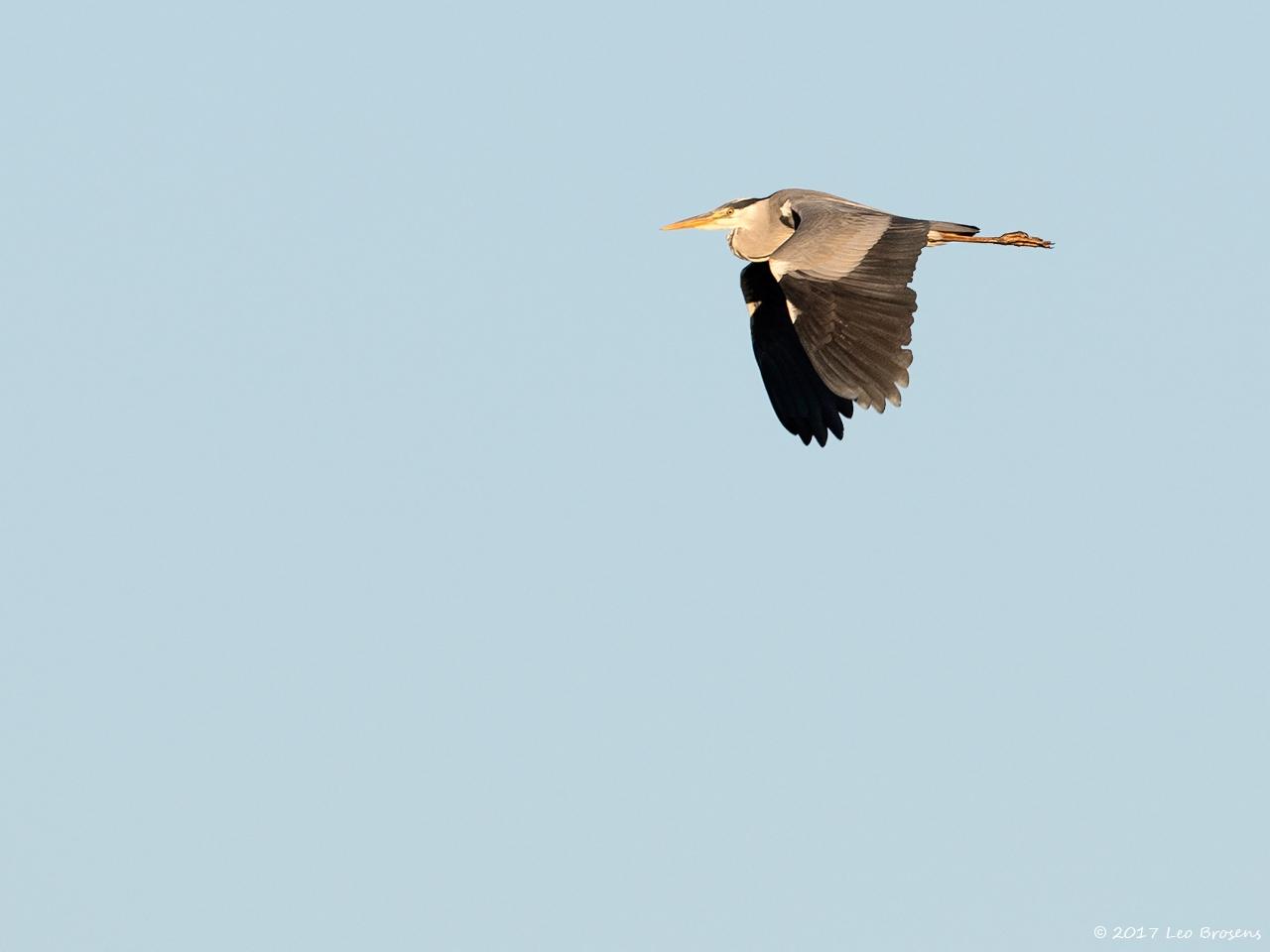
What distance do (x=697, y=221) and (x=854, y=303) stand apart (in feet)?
13.3

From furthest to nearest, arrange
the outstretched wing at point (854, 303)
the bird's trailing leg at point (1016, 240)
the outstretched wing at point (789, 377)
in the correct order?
the bird's trailing leg at point (1016, 240), the outstretched wing at point (789, 377), the outstretched wing at point (854, 303)

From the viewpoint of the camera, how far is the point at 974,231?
56.1ft

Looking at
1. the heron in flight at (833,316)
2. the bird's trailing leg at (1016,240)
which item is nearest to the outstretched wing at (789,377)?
the heron in flight at (833,316)

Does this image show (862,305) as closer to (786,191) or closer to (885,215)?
(885,215)

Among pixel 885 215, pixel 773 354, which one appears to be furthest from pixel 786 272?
pixel 885 215

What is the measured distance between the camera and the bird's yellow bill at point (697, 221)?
18.1 metres

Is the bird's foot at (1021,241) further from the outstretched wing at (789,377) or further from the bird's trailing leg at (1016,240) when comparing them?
the outstretched wing at (789,377)

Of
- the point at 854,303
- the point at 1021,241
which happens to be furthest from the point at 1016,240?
the point at 854,303

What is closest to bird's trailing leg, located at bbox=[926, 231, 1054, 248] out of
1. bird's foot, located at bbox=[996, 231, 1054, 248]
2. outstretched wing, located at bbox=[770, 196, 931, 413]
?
bird's foot, located at bbox=[996, 231, 1054, 248]

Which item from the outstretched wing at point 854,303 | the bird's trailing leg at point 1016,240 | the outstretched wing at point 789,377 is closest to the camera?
the outstretched wing at point 854,303

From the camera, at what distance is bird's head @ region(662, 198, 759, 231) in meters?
17.8

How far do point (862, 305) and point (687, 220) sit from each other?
166 inches

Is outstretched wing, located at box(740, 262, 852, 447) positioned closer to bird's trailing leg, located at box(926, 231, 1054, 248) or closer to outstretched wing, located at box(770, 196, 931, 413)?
outstretched wing, located at box(770, 196, 931, 413)

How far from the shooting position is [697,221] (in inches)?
720
